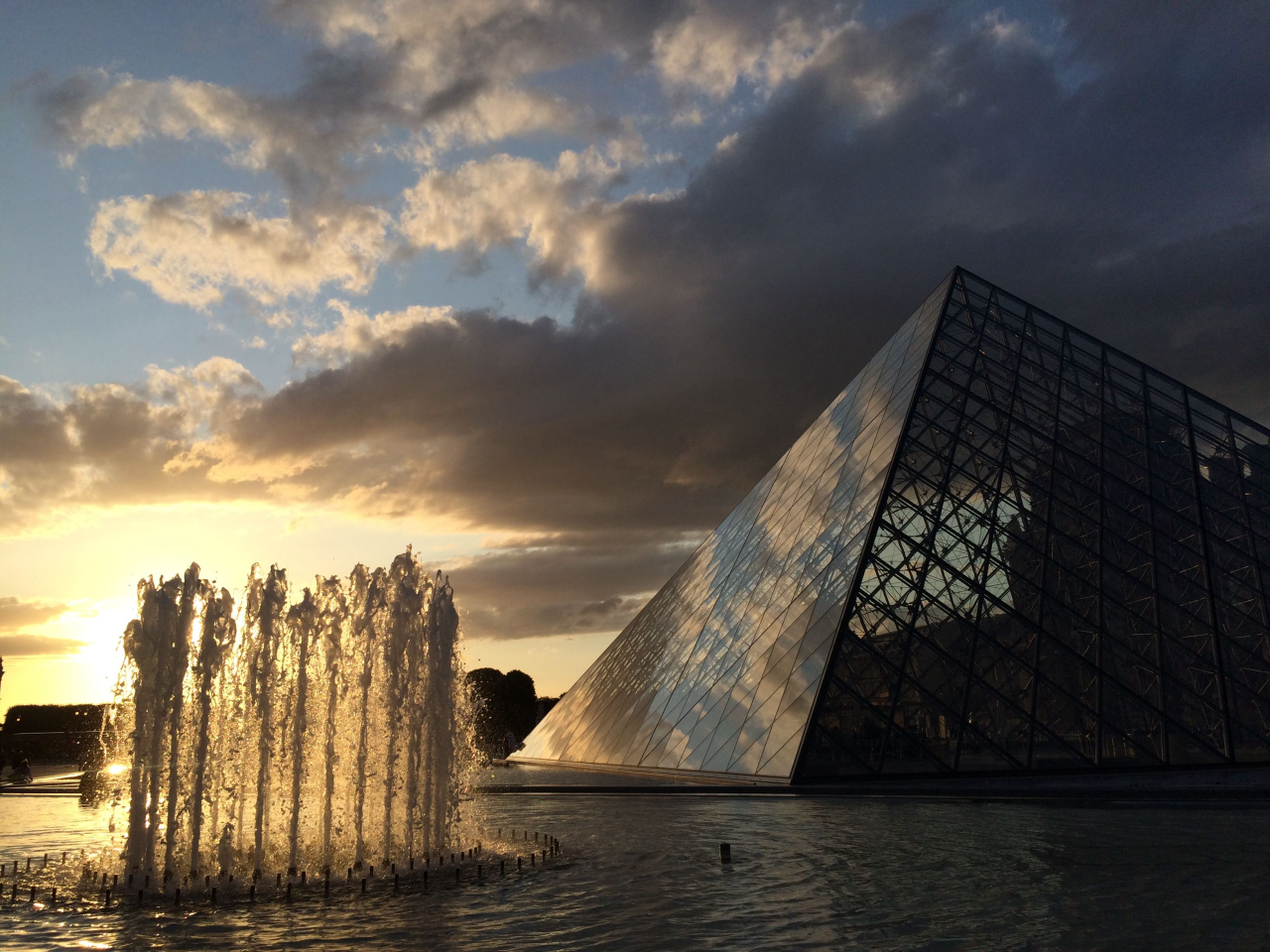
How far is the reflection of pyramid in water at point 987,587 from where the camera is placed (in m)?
20.8

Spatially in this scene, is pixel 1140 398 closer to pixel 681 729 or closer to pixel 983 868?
pixel 681 729

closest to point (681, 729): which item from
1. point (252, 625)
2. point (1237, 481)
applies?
point (252, 625)

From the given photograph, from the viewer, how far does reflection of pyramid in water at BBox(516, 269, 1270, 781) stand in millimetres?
20797

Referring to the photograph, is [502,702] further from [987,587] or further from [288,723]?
[288,723]

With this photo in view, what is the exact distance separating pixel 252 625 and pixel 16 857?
475 cm

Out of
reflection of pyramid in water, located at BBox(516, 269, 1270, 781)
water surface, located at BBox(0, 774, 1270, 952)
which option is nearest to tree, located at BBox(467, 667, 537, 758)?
reflection of pyramid in water, located at BBox(516, 269, 1270, 781)

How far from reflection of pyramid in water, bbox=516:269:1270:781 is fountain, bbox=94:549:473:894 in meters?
8.39

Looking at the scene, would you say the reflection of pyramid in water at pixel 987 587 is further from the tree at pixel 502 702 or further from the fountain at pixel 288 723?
the tree at pixel 502 702

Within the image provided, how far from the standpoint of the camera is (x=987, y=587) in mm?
23141

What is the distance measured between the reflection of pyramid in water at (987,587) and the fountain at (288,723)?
330 inches

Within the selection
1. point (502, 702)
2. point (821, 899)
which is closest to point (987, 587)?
point (821, 899)

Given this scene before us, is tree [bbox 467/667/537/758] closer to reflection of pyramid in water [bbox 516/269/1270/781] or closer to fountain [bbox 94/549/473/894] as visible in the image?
reflection of pyramid in water [bbox 516/269/1270/781]

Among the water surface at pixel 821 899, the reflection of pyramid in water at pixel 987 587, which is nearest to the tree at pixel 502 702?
the reflection of pyramid in water at pixel 987 587

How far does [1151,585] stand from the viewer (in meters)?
25.1
